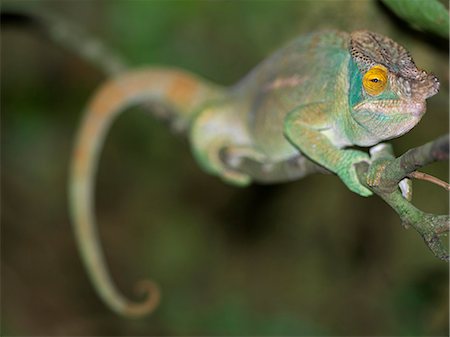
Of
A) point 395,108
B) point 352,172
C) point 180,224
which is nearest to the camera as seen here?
point 395,108

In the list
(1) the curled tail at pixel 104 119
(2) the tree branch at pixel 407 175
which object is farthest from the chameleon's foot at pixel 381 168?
(1) the curled tail at pixel 104 119

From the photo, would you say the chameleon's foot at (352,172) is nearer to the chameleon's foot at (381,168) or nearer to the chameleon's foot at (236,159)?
the chameleon's foot at (381,168)

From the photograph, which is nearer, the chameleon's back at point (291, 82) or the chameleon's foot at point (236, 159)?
the chameleon's back at point (291, 82)

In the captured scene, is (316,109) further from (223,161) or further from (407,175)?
(223,161)

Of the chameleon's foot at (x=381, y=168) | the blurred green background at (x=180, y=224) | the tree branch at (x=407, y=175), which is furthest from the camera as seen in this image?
the blurred green background at (x=180, y=224)

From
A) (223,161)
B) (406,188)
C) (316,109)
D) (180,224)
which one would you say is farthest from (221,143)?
(180,224)

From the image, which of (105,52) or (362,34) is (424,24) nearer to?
(362,34)

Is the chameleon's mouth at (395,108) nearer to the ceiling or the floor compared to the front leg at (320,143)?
nearer to the floor

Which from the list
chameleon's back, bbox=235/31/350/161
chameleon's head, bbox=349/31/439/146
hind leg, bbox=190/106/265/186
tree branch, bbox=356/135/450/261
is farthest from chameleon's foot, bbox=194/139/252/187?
tree branch, bbox=356/135/450/261
